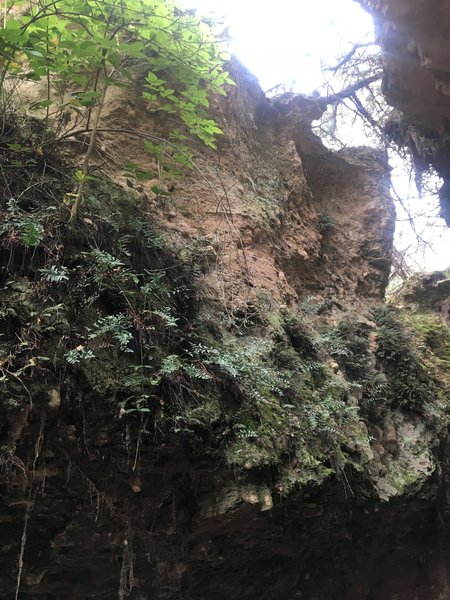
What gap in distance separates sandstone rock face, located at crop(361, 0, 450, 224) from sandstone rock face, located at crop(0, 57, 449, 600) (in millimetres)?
2345

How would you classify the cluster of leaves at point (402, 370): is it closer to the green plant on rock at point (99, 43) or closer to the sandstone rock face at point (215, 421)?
the sandstone rock face at point (215, 421)

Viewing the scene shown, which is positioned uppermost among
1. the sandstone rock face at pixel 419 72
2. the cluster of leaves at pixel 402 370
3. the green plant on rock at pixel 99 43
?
the sandstone rock face at pixel 419 72

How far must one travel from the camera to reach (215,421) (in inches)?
A: 129

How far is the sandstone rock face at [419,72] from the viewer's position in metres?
5.49

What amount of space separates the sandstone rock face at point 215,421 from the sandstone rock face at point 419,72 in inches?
92.3

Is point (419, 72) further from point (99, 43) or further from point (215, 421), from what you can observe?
point (215, 421)

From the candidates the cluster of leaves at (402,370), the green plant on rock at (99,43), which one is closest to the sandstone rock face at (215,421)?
the cluster of leaves at (402,370)

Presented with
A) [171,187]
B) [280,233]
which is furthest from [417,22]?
[171,187]

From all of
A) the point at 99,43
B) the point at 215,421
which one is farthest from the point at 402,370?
the point at 99,43

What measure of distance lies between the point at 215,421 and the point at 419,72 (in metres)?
6.39

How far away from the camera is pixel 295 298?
19.4ft

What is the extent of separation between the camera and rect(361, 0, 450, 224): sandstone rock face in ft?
18.0

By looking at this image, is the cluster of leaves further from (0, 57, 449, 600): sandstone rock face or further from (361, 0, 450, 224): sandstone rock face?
(361, 0, 450, 224): sandstone rock face

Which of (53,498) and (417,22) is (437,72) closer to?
(417,22)
